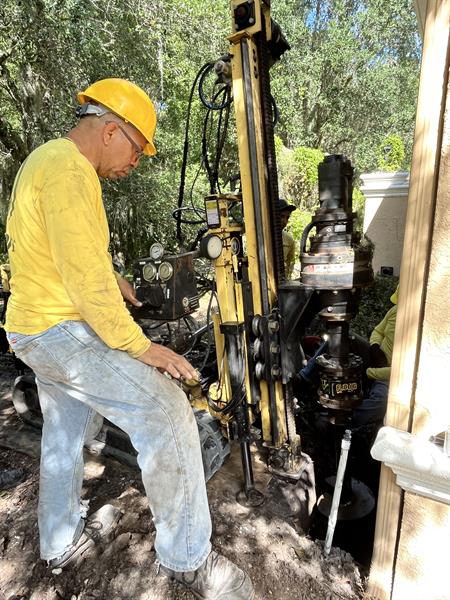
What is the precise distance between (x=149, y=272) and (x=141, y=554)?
1.54 meters

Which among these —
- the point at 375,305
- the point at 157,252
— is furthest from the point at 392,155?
the point at 157,252

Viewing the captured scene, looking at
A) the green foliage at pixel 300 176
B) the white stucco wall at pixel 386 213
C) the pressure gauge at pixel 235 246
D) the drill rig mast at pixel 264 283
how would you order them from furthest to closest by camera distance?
the green foliage at pixel 300 176, the white stucco wall at pixel 386 213, the pressure gauge at pixel 235 246, the drill rig mast at pixel 264 283

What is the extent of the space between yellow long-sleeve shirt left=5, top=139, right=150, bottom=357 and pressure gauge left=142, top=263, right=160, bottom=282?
0.82 metres

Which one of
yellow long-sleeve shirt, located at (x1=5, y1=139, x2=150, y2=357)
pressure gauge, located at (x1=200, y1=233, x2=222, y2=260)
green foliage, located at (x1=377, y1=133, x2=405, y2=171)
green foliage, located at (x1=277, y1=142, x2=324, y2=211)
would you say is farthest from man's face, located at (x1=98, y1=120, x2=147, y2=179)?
green foliage, located at (x1=377, y1=133, x2=405, y2=171)

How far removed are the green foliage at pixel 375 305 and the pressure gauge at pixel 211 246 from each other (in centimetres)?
448

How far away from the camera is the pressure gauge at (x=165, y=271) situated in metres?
2.49

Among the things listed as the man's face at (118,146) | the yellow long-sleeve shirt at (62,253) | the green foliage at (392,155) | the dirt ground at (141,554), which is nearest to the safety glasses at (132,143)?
the man's face at (118,146)

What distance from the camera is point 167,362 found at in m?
1.74

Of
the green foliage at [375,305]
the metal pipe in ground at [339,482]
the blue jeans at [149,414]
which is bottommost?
the green foliage at [375,305]

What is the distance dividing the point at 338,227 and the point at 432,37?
3.48 ft

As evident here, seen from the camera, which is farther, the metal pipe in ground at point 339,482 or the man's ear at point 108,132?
the metal pipe in ground at point 339,482

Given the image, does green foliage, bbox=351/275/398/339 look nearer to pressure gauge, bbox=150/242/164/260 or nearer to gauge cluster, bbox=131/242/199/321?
gauge cluster, bbox=131/242/199/321

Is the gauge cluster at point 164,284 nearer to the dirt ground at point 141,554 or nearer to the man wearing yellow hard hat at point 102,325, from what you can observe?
the man wearing yellow hard hat at point 102,325

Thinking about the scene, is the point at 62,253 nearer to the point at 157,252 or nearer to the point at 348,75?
the point at 157,252
